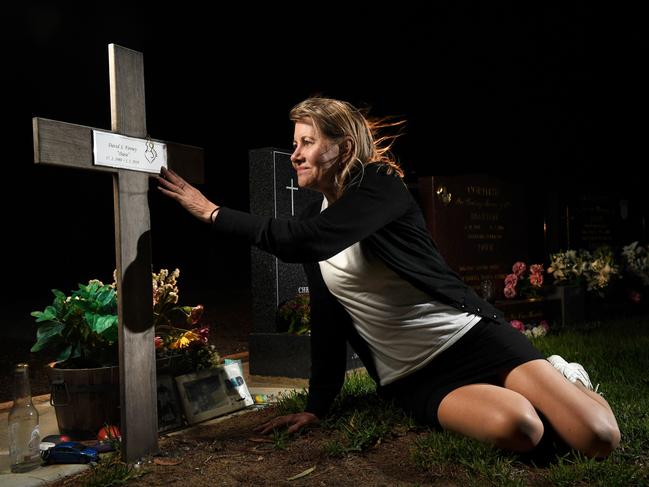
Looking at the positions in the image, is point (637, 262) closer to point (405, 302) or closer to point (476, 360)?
point (476, 360)

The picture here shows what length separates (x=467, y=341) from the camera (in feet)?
9.55

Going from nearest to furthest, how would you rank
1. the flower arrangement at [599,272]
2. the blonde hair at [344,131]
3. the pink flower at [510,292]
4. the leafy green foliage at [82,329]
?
1. the blonde hair at [344,131]
2. the leafy green foliage at [82,329]
3. the pink flower at [510,292]
4. the flower arrangement at [599,272]

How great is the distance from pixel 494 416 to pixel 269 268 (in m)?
3.36

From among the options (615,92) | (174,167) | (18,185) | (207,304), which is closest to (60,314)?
(174,167)

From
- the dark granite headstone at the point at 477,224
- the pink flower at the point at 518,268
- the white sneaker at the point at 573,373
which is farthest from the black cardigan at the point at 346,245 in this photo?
the pink flower at the point at 518,268

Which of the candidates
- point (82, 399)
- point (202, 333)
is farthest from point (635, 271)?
point (82, 399)

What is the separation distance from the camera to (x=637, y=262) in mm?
9367

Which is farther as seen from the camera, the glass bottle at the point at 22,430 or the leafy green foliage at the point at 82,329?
the leafy green foliage at the point at 82,329

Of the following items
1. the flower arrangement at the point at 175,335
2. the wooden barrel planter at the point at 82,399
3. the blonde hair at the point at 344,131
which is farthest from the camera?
the flower arrangement at the point at 175,335

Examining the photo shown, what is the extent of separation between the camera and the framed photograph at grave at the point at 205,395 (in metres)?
3.68

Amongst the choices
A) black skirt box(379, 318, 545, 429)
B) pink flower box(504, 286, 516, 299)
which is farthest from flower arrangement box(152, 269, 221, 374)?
pink flower box(504, 286, 516, 299)

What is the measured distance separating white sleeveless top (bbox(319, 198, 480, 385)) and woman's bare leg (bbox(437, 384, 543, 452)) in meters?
0.23

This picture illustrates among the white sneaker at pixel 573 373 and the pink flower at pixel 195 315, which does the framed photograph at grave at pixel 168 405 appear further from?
the white sneaker at pixel 573 373

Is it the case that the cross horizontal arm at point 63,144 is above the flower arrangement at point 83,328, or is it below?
above
